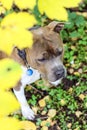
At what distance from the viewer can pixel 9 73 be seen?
101 cm

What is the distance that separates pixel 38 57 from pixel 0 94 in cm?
145

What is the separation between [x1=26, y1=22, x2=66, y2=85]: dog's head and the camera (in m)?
2.43

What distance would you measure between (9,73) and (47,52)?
4.93ft

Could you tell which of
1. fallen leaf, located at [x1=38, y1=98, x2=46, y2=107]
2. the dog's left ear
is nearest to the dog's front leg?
fallen leaf, located at [x1=38, y1=98, x2=46, y2=107]

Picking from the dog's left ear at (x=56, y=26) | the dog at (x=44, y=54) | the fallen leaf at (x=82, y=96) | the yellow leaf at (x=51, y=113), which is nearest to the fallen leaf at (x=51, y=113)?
the yellow leaf at (x=51, y=113)

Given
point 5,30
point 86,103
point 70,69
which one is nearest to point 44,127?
point 86,103

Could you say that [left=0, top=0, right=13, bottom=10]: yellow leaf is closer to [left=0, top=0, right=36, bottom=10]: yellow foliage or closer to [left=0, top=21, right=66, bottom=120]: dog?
[left=0, top=0, right=36, bottom=10]: yellow foliage

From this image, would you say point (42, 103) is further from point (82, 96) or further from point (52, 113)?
point (82, 96)

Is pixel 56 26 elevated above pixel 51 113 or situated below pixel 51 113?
above

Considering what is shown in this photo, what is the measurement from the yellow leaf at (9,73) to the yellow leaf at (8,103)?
3cm

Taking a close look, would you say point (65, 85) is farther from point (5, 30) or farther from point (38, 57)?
point (5, 30)

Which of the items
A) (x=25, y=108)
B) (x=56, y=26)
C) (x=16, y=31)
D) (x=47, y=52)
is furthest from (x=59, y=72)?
(x=16, y=31)

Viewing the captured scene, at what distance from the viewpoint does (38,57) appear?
2.47 m

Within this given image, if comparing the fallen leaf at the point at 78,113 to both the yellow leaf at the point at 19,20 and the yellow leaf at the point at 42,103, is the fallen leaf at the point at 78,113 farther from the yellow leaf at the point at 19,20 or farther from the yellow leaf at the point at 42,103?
the yellow leaf at the point at 19,20
